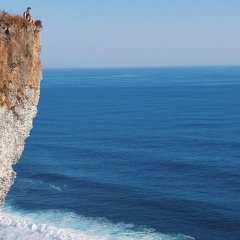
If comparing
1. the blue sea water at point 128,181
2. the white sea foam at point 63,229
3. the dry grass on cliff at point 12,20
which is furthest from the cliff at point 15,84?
the blue sea water at point 128,181

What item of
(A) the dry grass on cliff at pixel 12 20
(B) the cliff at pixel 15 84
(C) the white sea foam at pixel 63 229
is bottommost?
(C) the white sea foam at pixel 63 229

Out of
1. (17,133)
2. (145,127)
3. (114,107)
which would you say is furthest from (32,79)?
(114,107)

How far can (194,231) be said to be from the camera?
49.4 metres

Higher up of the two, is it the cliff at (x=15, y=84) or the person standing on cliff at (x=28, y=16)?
the person standing on cliff at (x=28, y=16)

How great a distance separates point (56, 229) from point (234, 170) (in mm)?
34911

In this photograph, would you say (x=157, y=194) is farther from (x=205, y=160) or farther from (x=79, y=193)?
(x=205, y=160)

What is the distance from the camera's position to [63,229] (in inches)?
1906

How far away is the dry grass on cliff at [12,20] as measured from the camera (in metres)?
22.1

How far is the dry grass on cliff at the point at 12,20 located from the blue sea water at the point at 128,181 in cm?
2939

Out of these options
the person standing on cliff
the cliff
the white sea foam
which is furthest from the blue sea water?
the person standing on cliff

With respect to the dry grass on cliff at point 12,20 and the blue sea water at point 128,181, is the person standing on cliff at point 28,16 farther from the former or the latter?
the blue sea water at point 128,181

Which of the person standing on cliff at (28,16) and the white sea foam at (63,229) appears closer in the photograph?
the person standing on cliff at (28,16)

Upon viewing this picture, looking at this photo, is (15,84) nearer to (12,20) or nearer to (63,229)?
(12,20)

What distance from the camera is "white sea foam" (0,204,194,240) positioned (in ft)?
151
